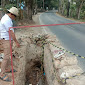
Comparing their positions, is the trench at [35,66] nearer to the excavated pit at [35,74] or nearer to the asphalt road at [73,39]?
the excavated pit at [35,74]

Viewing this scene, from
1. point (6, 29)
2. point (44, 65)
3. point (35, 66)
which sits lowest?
point (35, 66)

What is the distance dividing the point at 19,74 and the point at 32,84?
1.74m

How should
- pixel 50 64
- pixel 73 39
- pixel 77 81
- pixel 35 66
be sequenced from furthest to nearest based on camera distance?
pixel 73 39 < pixel 35 66 < pixel 50 64 < pixel 77 81

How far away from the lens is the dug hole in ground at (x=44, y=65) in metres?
2.81

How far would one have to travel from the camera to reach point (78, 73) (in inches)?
111

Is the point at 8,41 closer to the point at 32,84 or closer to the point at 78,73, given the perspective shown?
the point at 78,73

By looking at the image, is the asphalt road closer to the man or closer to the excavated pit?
the excavated pit

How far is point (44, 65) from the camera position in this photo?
5113 millimetres

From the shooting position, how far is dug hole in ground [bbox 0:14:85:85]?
2.81m

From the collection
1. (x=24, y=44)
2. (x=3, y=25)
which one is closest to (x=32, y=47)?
(x=24, y=44)

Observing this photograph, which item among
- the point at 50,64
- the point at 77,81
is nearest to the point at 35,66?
the point at 50,64

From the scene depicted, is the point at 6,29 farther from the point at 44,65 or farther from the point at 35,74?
the point at 35,74

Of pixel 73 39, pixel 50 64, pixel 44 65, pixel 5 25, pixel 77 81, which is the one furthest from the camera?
pixel 73 39

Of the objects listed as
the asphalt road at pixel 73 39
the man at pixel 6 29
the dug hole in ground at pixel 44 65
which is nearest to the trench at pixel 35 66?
the dug hole in ground at pixel 44 65
